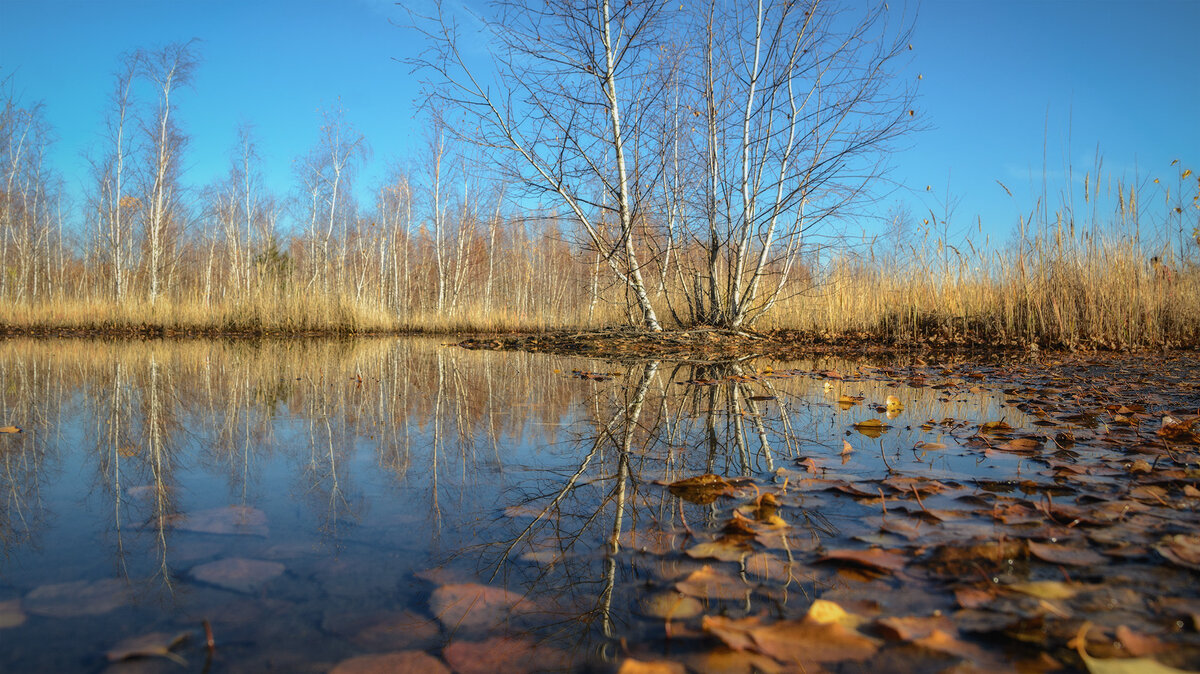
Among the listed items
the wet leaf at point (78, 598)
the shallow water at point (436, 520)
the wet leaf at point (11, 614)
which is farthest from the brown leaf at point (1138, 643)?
the wet leaf at point (11, 614)

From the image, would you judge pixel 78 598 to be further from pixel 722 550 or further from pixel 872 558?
pixel 872 558

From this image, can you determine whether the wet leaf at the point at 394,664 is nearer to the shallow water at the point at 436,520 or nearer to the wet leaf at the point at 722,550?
the shallow water at the point at 436,520

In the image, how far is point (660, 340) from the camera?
7957mm

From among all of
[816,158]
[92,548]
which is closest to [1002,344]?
[816,158]

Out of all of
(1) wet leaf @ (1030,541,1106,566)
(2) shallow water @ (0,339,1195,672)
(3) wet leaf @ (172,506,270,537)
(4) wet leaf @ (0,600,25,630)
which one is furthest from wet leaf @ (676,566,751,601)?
(4) wet leaf @ (0,600,25,630)

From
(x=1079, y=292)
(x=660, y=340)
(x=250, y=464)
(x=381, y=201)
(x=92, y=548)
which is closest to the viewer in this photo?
(x=92, y=548)

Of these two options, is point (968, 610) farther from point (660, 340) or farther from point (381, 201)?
point (381, 201)

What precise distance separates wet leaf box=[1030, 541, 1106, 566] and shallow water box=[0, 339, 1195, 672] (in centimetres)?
14

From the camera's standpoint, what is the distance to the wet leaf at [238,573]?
114 centimetres

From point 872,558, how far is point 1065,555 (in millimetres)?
392

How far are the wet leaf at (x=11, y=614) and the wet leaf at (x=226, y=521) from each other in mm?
399

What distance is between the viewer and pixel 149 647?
0.91m

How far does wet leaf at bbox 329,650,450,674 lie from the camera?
2.84 ft

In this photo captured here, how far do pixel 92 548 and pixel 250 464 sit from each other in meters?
0.79
